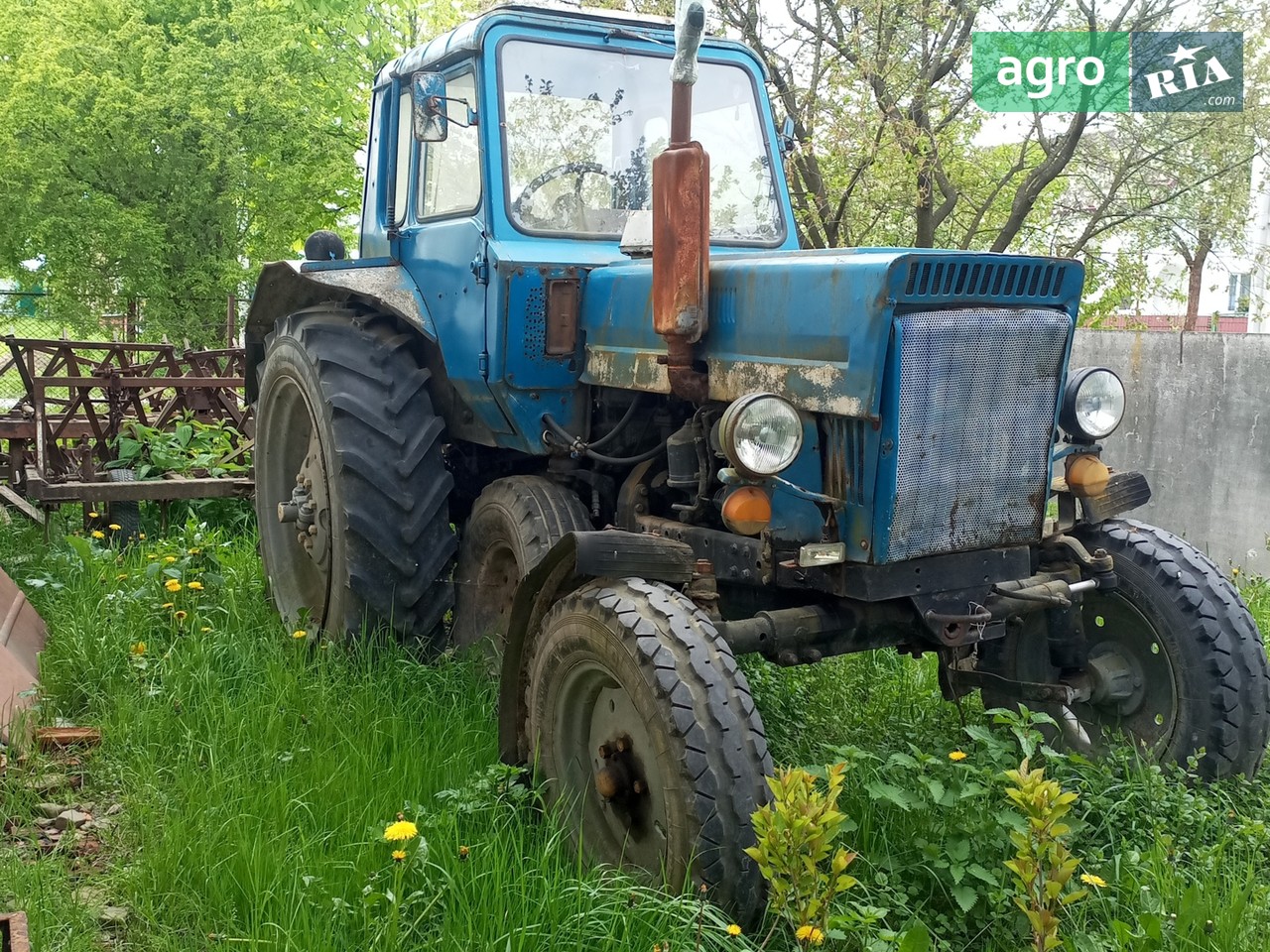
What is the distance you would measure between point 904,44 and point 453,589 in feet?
18.2

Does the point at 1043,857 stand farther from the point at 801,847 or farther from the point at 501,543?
the point at 501,543

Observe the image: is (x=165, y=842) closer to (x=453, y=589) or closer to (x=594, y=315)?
(x=453, y=589)

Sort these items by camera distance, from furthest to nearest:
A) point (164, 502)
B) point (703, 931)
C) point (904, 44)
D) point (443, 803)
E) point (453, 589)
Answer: point (904, 44) → point (164, 502) → point (453, 589) → point (443, 803) → point (703, 931)

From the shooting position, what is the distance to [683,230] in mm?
3293

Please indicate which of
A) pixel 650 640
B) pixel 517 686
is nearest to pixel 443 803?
pixel 517 686

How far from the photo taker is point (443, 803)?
132 inches

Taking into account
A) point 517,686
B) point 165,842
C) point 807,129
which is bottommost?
point 165,842

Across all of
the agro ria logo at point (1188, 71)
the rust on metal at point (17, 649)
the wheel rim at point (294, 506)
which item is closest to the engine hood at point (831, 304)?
the wheel rim at point (294, 506)

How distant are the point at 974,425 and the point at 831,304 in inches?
20.5

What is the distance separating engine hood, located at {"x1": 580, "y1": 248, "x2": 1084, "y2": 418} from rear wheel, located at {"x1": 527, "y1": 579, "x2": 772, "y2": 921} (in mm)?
702

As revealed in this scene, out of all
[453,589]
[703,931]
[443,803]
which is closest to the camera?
[703,931]

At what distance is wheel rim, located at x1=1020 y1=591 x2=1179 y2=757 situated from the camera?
362 centimetres

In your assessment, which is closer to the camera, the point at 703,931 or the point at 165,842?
the point at 703,931

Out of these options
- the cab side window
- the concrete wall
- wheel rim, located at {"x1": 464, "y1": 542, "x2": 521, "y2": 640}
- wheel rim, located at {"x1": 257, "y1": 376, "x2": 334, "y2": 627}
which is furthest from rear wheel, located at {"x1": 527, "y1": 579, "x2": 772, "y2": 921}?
the concrete wall
